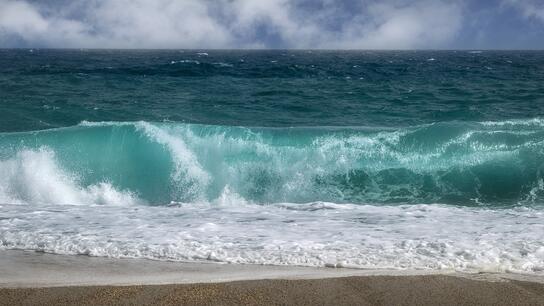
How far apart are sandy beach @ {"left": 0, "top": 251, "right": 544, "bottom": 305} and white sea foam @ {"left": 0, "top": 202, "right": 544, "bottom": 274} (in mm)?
314

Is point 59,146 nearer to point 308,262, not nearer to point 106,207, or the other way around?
point 106,207

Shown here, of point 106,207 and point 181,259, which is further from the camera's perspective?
point 106,207

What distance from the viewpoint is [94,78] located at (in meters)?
29.4

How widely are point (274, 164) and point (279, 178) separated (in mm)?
741

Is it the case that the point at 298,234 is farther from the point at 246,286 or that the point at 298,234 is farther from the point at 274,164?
the point at 274,164

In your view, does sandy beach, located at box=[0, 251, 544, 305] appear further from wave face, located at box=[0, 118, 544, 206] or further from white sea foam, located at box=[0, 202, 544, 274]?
wave face, located at box=[0, 118, 544, 206]

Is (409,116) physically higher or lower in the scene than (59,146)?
higher

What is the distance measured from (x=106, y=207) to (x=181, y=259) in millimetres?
3248

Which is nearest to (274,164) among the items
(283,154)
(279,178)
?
(283,154)

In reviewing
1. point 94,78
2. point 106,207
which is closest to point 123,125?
point 106,207

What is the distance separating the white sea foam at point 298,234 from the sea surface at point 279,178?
0.02m

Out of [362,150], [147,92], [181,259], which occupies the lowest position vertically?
[181,259]

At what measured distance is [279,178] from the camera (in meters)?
11.4

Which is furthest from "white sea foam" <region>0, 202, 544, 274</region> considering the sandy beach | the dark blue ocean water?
the dark blue ocean water
